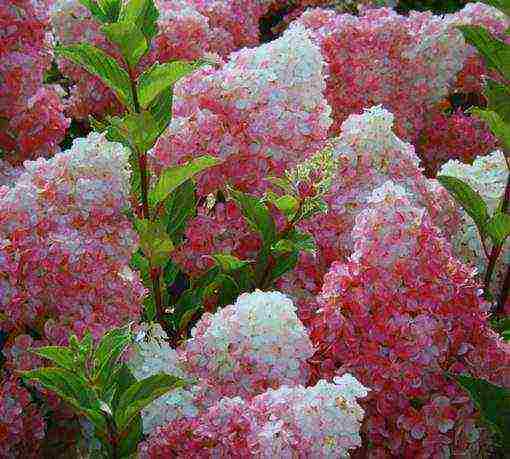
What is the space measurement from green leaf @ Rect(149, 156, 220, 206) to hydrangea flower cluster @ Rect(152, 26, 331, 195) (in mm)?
202

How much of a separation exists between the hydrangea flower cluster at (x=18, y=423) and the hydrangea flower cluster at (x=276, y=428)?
19cm

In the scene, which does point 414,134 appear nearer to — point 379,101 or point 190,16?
point 379,101

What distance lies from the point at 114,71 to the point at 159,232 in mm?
200

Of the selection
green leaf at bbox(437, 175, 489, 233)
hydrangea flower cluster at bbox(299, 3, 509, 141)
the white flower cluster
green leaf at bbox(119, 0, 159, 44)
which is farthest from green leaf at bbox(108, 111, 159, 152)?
hydrangea flower cluster at bbox(299, 3, 509, 141)

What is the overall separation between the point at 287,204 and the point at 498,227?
29cm

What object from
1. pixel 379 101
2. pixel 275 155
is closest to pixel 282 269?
pixel 275 155

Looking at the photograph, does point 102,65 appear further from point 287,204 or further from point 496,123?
point 496,123

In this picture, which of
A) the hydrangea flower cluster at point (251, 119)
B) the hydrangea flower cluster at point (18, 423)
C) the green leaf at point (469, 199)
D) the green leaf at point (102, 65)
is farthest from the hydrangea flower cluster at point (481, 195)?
the hydrangea flower cluster at point (18, 423)

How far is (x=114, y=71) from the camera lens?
1.18 metres

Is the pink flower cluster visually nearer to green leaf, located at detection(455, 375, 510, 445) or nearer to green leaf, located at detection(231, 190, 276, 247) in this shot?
green leaf, located at detection(231, 190, 276, 247)

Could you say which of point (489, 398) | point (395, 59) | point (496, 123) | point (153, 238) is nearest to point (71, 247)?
point (153, 238)

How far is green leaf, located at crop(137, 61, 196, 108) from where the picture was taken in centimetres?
116

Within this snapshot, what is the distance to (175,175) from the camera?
3.89 ft

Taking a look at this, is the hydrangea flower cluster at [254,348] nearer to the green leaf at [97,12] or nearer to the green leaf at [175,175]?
the green leaf at [175,175]
